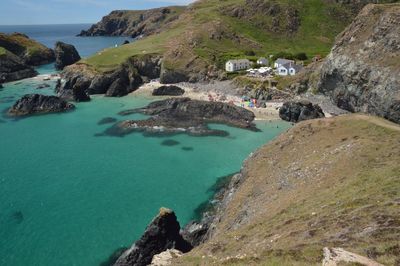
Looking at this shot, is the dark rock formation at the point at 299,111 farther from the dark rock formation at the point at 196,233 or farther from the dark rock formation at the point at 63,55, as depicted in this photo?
the dark rock formation at the point at 63,55

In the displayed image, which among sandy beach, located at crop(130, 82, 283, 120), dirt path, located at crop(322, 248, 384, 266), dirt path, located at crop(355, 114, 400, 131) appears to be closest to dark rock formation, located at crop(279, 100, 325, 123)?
sandy beach, located at crop(130, 82, 283, 120)

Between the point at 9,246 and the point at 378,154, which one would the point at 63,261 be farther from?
the point at 378,154

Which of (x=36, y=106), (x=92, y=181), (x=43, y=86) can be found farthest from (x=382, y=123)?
(x=43, y=86)

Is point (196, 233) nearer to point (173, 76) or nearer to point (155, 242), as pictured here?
point (155, 242)

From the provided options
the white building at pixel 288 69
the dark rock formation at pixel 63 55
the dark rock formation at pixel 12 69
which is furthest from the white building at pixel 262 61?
the dark rock formation at pixel 12 69

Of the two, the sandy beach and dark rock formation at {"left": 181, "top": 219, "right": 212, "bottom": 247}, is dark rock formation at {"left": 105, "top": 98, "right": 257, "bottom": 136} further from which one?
dark rock formation at {"left": 181, "top": 219, "right": 212, "bottom": 247}

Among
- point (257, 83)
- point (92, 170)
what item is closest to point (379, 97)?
point (257, 83)
